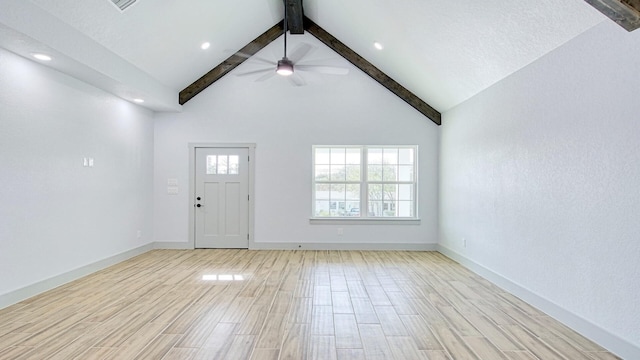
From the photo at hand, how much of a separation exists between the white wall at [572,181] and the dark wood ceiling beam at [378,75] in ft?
5.29

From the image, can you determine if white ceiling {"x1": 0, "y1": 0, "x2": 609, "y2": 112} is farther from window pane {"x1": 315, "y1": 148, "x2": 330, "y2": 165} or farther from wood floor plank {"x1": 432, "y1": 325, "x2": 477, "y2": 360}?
wood floor plank {"x1": 432, "y1": 325, "x2": 477, "y2": 360}

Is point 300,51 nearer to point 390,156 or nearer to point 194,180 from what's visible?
point 390,156

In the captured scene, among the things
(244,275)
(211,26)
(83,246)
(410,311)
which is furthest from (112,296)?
(211,26)

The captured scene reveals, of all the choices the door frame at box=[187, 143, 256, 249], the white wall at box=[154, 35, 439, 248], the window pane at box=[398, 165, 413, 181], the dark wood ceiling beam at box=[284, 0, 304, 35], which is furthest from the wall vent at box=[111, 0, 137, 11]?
the window pane at box=[398, 165, 413, 181]

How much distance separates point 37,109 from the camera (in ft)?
13.4

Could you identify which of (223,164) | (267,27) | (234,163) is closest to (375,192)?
(234,163)

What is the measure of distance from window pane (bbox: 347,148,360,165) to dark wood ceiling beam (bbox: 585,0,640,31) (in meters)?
4.72

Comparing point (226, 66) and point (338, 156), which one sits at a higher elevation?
point (226, 66)

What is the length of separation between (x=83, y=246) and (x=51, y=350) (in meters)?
2.44

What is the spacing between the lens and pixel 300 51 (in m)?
4.56

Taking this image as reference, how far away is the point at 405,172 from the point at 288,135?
93.0 inches

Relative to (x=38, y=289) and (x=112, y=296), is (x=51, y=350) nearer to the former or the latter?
(x=112, y=296)

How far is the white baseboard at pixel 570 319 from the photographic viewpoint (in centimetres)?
263

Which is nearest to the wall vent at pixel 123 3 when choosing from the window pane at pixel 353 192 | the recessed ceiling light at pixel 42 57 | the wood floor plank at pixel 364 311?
the recessed ceiling light at pixel 42 57
